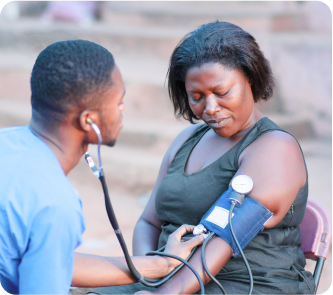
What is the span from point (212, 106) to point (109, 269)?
80 centimetres

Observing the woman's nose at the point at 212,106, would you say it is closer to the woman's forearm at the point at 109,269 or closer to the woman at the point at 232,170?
the woman at the point at 232,170

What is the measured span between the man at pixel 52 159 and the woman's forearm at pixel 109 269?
0.14 ft

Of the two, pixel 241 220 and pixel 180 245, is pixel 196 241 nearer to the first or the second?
pixel 180 245

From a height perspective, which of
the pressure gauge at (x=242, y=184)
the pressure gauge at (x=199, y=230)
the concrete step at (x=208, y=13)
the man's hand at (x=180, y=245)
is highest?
the concrete step at (x=208, y=13)

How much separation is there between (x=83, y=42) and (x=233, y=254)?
37.6 inches

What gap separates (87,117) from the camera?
4.28 feet

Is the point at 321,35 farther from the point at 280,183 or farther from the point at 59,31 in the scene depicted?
the point at 280,183

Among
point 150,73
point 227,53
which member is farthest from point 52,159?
point 150,73

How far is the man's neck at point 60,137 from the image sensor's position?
1.33m

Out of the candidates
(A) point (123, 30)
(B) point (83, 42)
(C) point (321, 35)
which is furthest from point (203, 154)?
(A) point (123, 30)

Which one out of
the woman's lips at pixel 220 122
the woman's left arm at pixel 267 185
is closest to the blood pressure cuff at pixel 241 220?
the woman's left arm at pixel 267 185

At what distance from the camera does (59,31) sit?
25.7 ft

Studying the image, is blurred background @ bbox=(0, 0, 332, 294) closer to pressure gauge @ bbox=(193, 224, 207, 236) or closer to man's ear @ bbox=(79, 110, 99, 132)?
pressure gauge @ bbox=(193, 224, 207, 236)

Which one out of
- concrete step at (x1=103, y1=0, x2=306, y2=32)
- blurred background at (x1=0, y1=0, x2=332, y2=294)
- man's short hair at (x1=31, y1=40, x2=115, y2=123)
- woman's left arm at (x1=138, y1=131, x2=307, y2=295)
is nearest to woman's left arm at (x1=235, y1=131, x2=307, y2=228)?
woman's left arm at (x1=138, y1=131, x2=307, y2=295)
